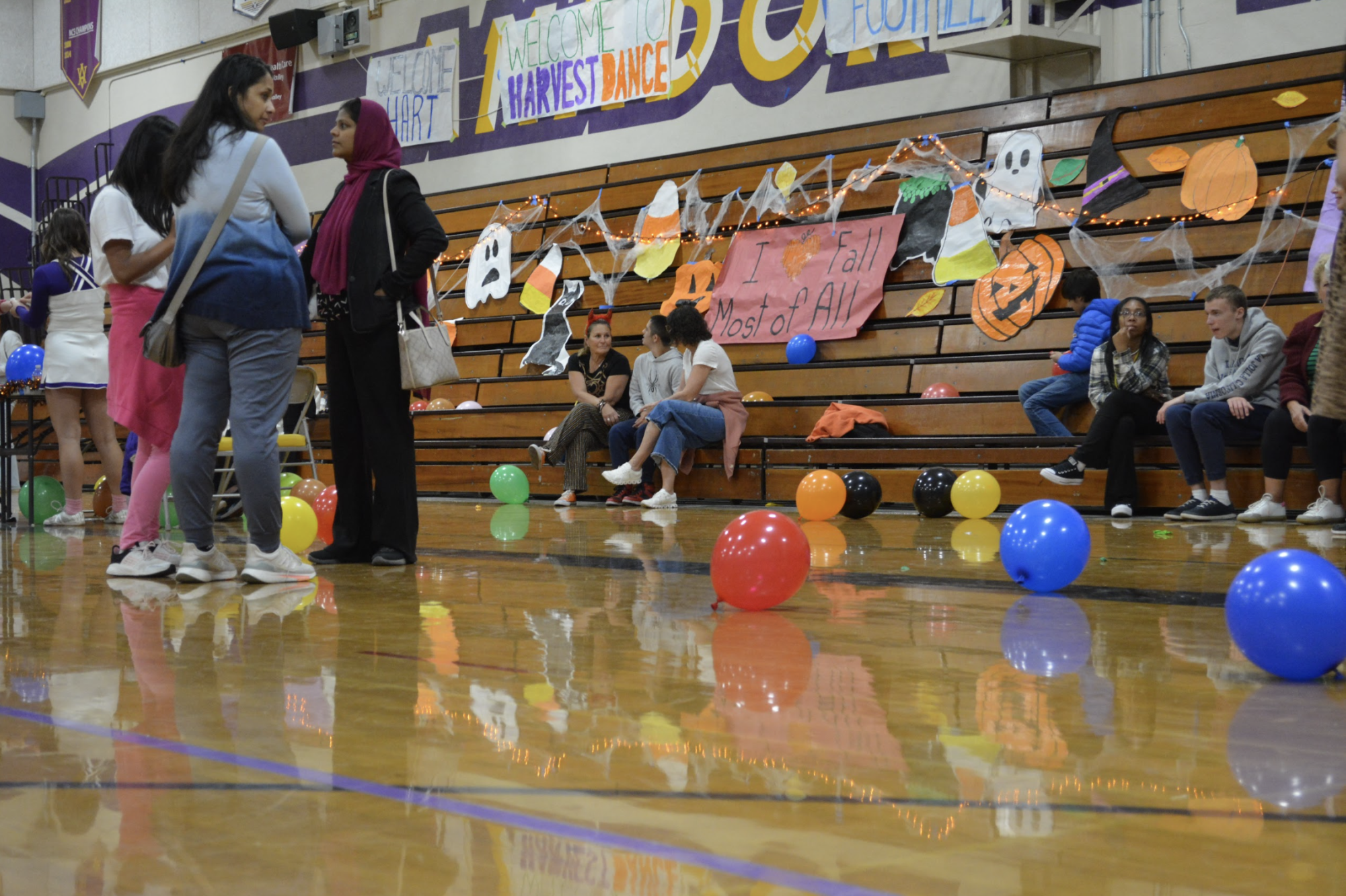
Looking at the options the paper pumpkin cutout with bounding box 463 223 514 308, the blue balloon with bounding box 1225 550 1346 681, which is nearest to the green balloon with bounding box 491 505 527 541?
the paper pumpkin cutout with bounding box 463 223 514 308

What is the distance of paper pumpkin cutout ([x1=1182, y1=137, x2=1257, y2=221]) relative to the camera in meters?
6.36

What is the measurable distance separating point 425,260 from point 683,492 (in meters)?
4.13

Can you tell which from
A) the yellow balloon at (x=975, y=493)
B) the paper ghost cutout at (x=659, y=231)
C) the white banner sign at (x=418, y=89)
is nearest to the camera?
the yellow balloon at (x=975, y=493)

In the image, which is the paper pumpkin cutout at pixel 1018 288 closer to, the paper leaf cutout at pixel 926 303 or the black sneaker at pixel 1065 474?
the paper leaf cutout at pixel 926 303

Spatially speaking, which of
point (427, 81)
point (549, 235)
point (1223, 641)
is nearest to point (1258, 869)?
point (1223, 641)

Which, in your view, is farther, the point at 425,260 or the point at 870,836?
the point at 425,260

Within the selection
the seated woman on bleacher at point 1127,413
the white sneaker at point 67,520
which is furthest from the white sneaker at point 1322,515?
the white sneaker at point 67,520

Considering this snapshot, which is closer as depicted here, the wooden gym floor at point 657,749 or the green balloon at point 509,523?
the wooden gym floor at point 657,749

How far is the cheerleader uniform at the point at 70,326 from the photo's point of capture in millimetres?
5414

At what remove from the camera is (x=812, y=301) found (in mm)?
7785

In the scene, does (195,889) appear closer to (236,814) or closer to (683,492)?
(236,814)

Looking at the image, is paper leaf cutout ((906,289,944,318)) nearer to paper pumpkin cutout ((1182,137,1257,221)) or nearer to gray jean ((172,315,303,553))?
paper pumpkin cutout ((1182,137,1257,221))

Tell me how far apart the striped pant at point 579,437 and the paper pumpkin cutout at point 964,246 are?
2.09 meters

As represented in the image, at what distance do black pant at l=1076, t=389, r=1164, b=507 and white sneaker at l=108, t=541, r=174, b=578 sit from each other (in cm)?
410
